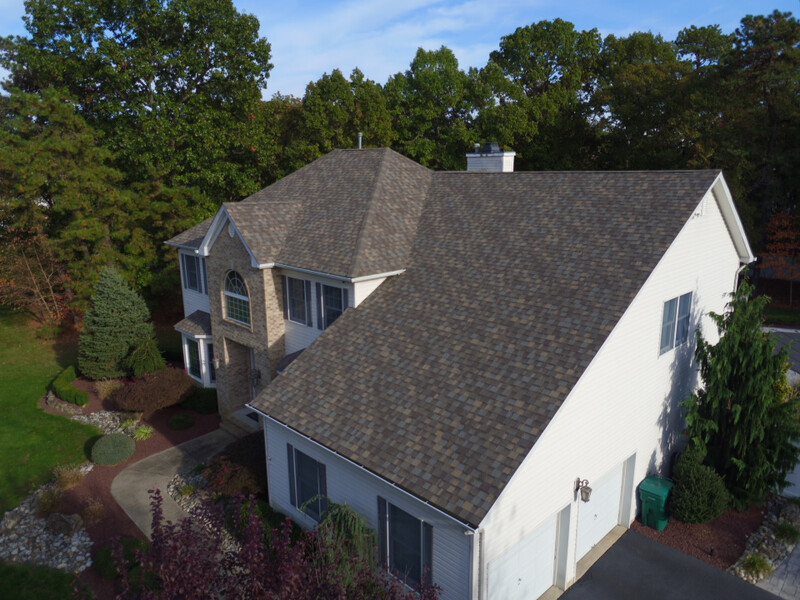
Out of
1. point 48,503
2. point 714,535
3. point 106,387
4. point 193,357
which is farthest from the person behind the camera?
point 193,357

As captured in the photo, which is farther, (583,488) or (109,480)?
(109,480)

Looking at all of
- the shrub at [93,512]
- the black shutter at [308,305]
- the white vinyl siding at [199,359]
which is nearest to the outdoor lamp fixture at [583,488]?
the black shutter at [308,305]

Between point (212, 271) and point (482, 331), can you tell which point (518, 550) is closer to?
point (482, 331)

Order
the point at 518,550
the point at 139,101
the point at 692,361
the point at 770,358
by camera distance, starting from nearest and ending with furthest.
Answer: the point at 518,550 → the point at 770,358 → the point at 692,361 → the point at 139,101

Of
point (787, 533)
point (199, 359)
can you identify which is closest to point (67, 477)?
point (199, 359)

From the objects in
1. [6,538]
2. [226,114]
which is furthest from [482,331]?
[226,114]

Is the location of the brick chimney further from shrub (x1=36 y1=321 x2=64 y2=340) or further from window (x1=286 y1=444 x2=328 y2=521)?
shrub (x1=36 y1=321 x2=64 y2=340)

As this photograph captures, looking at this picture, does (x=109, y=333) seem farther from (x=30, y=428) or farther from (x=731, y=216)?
(x=731, y=216)

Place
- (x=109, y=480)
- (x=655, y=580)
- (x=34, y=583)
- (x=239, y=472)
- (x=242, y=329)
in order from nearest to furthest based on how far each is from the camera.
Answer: (x=655, y=580), (x=34, y=583), (x=239, y=472), (x=109, y=480), (x=242, y=329)
